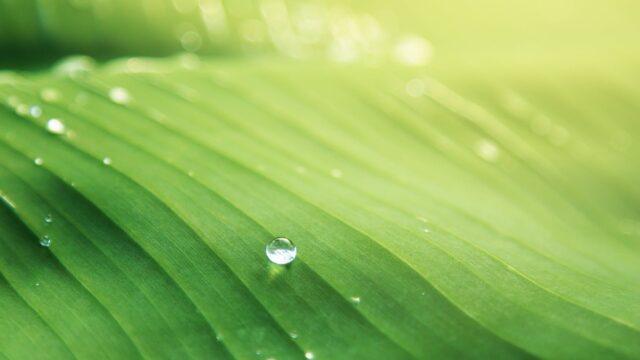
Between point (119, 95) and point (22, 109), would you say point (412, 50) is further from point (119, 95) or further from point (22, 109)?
point (22, 109)

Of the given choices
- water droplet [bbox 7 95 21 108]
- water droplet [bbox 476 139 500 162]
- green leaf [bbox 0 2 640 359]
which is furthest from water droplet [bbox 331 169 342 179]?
water droplet [bbox 7 95 21 108]

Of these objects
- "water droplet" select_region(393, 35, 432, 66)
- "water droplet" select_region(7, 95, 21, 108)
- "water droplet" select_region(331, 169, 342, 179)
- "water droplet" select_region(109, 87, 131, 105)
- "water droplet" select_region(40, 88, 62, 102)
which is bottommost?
"water droplet" select_region(331, 169, 342, 179)

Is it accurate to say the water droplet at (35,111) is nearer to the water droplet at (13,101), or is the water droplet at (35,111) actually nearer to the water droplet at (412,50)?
the water droplet at (13,101)

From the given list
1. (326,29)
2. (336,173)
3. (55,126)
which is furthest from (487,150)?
(55,126)

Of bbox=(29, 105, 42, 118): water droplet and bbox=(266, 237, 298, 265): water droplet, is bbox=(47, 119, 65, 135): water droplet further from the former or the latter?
bbox=(266, 237, 298, 265): water droplet

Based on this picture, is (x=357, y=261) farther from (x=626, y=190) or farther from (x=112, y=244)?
(x=626, y=190)

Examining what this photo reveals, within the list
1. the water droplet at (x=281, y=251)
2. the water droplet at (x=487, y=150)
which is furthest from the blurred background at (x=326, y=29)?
the water droplet at (x=281, y=251)
